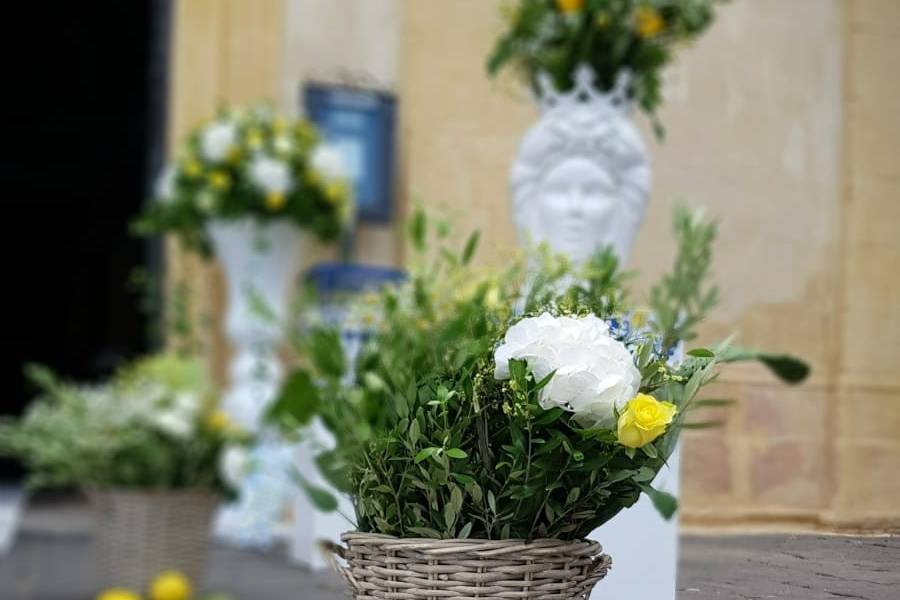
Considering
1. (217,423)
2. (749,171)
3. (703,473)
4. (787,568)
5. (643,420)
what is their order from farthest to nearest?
(749,171), (217,423), (703,473), (787,568), (643,420)

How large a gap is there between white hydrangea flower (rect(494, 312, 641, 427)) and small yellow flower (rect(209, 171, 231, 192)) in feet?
14.8

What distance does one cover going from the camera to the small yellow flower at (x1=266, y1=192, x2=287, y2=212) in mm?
5691

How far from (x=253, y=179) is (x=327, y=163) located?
35 centimetres

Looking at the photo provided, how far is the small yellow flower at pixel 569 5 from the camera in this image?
3.13 meters

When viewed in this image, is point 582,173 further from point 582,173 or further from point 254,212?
point 254,212

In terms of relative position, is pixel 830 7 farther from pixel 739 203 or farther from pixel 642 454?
pixel 642 454

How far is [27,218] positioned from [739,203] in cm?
837

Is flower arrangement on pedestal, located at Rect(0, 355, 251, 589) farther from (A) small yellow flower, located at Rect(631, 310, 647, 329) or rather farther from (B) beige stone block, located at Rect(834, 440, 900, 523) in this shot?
(A) small yellow flower, located at Rect(631, 310, 647, 329)

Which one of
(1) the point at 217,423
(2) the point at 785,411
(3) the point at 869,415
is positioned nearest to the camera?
(2) the point at 785,411

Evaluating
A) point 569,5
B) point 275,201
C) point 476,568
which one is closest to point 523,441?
point 476,568

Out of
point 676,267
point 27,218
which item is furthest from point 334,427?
point 27,218

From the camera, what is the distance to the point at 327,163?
589cm

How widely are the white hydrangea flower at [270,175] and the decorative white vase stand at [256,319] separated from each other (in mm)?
190

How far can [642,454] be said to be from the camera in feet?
4.35
